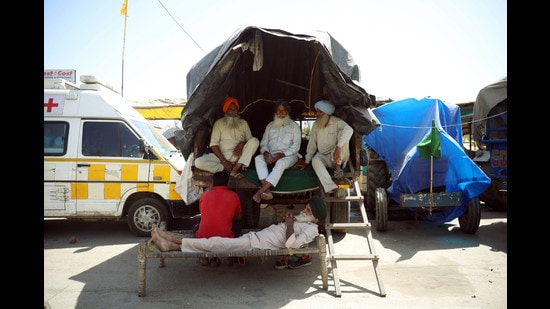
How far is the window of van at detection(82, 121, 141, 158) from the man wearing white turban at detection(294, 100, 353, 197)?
3.22 meters

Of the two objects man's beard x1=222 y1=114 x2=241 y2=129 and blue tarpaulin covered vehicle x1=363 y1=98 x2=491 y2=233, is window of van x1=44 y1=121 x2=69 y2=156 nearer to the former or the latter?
man's beard x1=222 y1=114 x2=241 y2=129

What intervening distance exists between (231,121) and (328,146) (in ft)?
5.35

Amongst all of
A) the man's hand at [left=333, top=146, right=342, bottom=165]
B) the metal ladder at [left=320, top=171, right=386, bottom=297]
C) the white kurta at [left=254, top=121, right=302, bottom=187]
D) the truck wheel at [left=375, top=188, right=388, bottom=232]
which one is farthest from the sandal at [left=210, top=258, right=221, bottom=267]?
the truck wheel at [left=375, top=188, right=388, bottom=232]

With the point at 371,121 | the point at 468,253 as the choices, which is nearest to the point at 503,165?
the point at 468,253

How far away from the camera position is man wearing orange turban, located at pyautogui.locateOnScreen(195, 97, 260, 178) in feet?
17.9

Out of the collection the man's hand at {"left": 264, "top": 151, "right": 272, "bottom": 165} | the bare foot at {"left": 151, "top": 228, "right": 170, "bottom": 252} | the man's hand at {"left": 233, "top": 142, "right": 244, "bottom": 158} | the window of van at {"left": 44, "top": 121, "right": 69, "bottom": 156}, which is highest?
the window of van at {"left": 44, "top": 121, "right": 69, "bottom": 156}

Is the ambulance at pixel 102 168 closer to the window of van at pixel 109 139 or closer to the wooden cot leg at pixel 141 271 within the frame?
the window of van at pixel 109 139

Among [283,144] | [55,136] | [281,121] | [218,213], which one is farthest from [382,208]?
[55,136]

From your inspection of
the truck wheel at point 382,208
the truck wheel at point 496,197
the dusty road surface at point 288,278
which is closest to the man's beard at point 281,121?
the dusty road surface at point 288,278

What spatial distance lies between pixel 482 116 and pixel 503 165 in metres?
1.37

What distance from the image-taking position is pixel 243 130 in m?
5.98

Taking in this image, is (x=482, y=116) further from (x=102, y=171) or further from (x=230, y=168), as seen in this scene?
(x=102, y=171)

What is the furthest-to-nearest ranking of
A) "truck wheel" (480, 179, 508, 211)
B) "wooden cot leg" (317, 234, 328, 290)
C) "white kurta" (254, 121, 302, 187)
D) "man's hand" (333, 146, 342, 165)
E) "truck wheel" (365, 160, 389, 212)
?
"truck wheel" (480, 179, 508, 211), "truck wheel" (365, 160, 389, 212), "white kurta" (254, 121, 302, 187), "man's hand" (333, 146, 342, 165), "wooden cot leg" (317, 234, 328, 290)

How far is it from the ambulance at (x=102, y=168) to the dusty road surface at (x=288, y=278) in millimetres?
611
